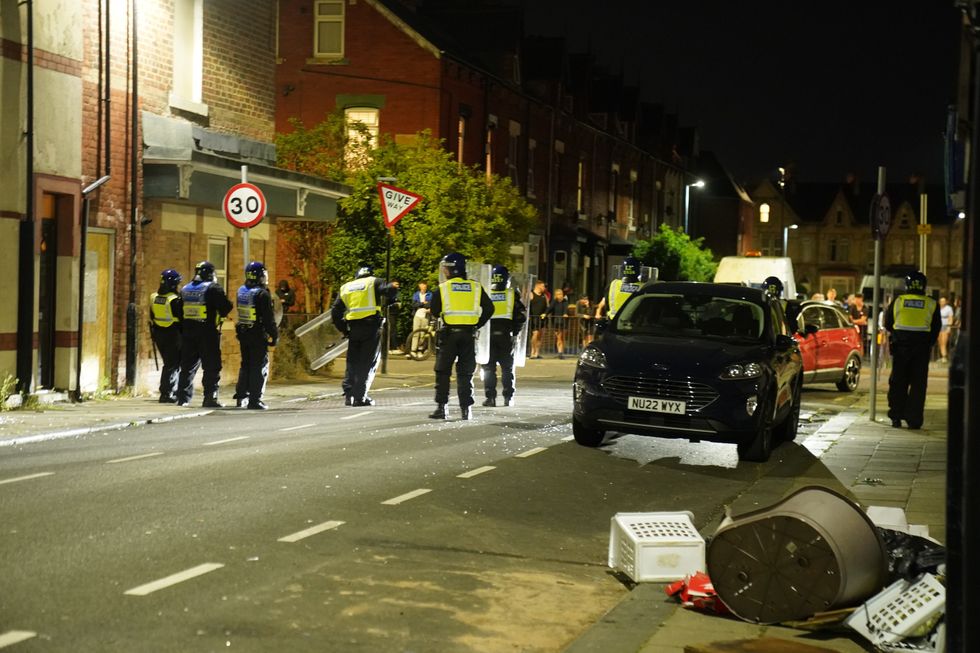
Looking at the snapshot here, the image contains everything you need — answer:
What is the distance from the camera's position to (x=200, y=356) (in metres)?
18.5

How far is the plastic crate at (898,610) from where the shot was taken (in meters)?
6.08

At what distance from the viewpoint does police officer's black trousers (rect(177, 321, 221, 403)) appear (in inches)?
722

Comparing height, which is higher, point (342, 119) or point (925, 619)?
point (342, 119)

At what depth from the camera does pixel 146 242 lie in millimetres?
20906

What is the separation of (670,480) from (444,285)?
5.27 m

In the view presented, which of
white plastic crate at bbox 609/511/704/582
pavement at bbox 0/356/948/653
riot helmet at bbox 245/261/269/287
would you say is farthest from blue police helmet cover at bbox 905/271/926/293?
white plastic crate at bbox 609/511/704/582

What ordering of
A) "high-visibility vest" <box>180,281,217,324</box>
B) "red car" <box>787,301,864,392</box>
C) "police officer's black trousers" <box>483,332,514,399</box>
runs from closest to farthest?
"high-visibility vest" <box>180,281,217,324</box> < "police officer's black trousers" <box>483,332,514,399</box> < "red car" <box>787,301,864,392</box>

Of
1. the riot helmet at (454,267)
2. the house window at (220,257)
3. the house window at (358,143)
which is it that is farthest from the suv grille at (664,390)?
the house window at (358,143)

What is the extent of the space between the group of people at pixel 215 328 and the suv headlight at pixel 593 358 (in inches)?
222

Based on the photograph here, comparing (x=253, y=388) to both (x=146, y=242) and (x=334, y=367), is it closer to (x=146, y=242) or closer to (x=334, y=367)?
(x=146, y=242)

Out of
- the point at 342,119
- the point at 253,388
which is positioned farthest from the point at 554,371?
the point at 253,388

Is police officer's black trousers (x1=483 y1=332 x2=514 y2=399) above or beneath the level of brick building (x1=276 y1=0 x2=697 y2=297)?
beneath

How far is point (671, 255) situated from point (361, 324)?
140ft

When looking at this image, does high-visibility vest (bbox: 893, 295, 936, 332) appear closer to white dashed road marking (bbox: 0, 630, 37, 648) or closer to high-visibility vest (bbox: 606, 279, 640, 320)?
high-visibility vest (bbox: 606, 279, 640, 320)
